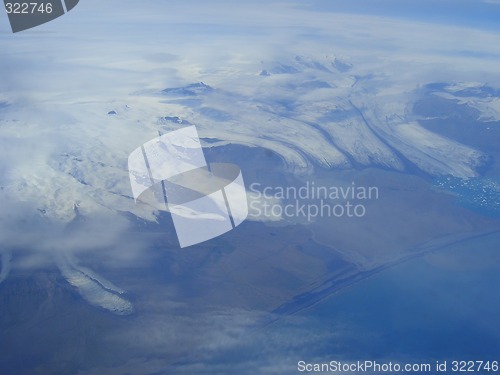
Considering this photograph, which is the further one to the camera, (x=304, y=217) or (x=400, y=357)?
(x=304, y=217)

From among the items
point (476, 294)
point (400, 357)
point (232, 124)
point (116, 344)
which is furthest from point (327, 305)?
point (232, 124)

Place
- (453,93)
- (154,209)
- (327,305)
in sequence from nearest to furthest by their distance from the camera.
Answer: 1. (327,305)
2. (154,209)
3. (453,93)

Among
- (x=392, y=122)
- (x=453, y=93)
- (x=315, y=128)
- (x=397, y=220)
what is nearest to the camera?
(x=397, y=220)

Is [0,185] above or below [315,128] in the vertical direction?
above

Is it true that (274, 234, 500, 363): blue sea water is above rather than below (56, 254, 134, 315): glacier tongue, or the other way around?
below

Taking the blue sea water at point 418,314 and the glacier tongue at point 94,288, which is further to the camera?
the glacier tongue at point 94,288

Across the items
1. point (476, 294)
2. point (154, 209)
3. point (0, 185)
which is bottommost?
point (476, 294)

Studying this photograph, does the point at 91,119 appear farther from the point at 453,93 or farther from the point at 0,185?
the point at 453,93

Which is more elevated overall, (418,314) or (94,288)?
(94,288)

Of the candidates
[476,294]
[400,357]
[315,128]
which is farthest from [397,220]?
[315,128]

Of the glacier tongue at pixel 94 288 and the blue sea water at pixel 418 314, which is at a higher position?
the glacier tongue at pixel 94 288

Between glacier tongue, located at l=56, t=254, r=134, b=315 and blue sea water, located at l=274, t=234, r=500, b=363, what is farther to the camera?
glacier tongue, located at l=56, t=254, r=134, b=315
